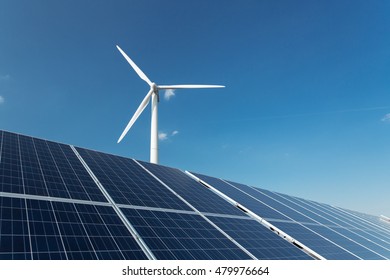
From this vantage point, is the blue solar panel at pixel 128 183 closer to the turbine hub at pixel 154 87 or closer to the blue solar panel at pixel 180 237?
the blue solar panel at pixel 180 237

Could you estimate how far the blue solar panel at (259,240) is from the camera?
50.8 feet

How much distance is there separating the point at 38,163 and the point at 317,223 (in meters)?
23.9

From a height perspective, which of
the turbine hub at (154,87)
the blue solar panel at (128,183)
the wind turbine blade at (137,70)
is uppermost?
the wind turbine blade at (137,70)

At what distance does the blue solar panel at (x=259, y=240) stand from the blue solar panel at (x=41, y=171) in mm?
7585

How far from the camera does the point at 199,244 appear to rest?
46.1ft

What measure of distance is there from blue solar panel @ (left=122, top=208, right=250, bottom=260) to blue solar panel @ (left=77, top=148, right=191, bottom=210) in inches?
54.7

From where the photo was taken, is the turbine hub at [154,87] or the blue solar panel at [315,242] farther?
the turbine hub at [154,87]

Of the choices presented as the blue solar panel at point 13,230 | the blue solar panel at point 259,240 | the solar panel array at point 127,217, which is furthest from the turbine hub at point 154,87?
the blue solar panel at point 13,230

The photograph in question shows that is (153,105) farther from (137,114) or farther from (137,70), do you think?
(137,70)

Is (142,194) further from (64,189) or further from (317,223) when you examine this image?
→ (317,223)

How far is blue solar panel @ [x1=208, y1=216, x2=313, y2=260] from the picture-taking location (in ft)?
50.8

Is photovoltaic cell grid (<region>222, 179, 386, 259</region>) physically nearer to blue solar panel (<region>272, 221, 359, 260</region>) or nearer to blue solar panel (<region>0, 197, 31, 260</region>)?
blue solar panel (<region>272, 221, 359, 260</region>)

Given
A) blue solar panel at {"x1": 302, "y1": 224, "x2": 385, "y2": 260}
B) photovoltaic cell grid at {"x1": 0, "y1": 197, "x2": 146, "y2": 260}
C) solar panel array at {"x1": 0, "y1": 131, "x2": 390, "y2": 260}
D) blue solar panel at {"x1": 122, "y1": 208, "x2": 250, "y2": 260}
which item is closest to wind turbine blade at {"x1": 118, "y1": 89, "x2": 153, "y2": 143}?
solar panel array at {"x1": 0, "y1": 131, "x2": 390, "y2": 260}
